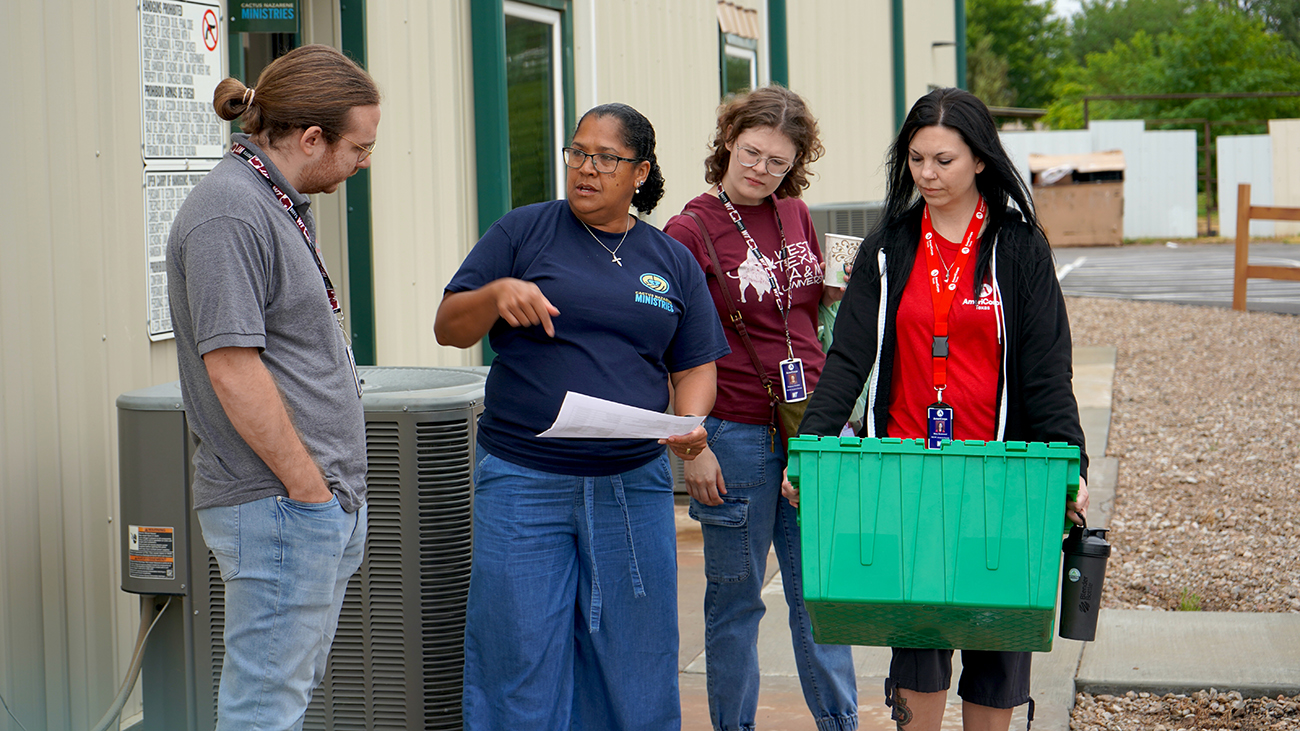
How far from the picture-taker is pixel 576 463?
3.08 meters

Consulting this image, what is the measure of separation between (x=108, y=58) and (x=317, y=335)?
5.41 ft

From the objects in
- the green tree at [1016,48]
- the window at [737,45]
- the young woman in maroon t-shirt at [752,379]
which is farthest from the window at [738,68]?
the green tree at [1016,48]

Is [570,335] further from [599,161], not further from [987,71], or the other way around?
[987,71]

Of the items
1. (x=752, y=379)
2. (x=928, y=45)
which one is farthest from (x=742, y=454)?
(x=928, y=45)

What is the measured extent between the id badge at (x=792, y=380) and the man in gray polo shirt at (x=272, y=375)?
1.41m

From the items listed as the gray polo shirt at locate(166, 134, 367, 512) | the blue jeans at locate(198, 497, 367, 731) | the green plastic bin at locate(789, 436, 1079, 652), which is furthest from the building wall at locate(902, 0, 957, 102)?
the blue jeans at locate(198, 497, 367, 731)

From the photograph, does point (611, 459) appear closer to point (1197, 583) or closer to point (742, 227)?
point (742, 227)

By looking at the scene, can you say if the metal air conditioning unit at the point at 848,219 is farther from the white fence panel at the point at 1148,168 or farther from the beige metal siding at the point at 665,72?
the white fence panel at the point at 1148,168

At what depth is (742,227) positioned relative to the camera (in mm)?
3740

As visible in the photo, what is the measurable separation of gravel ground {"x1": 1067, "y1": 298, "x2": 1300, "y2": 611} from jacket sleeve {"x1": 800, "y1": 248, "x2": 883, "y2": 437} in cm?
335

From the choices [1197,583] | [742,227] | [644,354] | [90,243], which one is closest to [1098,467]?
[1197,583]

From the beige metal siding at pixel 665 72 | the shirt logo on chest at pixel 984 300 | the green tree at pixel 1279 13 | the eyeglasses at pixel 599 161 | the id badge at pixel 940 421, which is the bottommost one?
the id badge at pixel 940 421

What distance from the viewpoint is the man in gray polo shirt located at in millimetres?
2467

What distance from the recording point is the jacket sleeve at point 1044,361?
2.92 m
